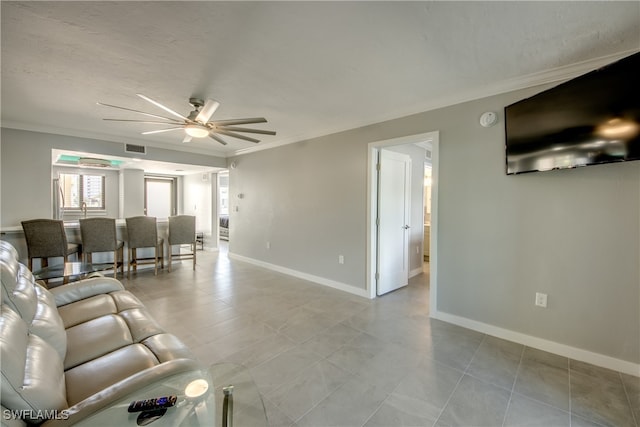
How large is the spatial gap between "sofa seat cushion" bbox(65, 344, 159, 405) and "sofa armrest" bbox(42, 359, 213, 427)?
0.88 ft

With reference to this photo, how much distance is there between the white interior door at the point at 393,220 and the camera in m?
3.77

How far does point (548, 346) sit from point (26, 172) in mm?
6740

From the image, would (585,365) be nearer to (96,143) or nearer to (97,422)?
(97,422)

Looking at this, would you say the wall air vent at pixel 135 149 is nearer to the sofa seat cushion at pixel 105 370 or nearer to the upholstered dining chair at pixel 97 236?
the upholstered dining chair at pixel 97 236

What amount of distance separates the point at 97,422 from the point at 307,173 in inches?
150

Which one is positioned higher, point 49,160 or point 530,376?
point 49,160

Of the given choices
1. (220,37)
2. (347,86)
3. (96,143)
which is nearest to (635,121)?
(347,86)

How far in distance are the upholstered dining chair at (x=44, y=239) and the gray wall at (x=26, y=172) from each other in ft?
1.26

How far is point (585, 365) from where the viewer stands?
85.6 inches

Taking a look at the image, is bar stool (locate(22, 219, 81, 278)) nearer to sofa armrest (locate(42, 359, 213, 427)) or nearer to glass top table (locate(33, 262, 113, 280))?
glass top table (locate(33, 262, 113, 280))

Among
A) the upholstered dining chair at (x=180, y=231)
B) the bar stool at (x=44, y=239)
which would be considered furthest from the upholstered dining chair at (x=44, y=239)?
the upholstered dining chair at (x=180, y=231)

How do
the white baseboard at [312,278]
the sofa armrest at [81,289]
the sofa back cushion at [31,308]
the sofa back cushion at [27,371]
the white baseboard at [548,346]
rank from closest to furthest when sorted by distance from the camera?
the sofa back cushion at [27,371], the sofa back cushion at [31,308], the white baseboard at [548,346], the sofa armrest at [81,289], the white baseboard at [312,278]

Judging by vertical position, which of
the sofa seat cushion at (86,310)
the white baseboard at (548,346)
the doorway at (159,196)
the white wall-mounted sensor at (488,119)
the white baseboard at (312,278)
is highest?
the white wall-mounted sensor at (488,119)

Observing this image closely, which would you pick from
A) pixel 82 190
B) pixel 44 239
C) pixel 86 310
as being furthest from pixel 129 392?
pixel 82 190
